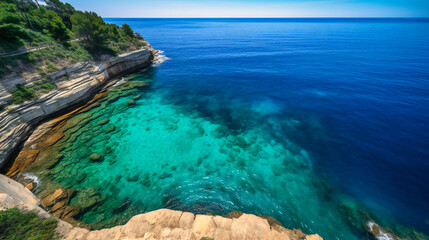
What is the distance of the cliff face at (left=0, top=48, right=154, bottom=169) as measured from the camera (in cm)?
1762

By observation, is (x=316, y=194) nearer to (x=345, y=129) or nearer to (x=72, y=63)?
(x=345, y=129)

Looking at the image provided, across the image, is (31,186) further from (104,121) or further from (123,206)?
(104,121)

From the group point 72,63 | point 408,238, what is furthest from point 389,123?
point 72,63

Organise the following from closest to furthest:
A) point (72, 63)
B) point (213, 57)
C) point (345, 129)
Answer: point (345, 129) → point (72, 63) → point (213, 57)

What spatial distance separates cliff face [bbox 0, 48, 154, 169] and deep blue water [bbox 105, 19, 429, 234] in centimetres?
1239

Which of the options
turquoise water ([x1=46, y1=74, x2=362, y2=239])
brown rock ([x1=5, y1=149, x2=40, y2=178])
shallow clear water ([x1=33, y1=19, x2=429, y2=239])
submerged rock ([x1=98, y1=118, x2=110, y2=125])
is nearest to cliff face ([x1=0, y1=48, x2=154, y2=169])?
brown rock ([x1=5, y1=149, x2=40, y2=178])

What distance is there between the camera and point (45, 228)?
9.16m

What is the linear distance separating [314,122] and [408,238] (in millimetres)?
15839

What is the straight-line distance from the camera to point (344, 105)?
94.3 feet

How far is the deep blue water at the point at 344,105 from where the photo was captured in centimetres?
1619

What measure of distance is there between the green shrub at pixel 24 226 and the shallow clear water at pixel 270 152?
460cm

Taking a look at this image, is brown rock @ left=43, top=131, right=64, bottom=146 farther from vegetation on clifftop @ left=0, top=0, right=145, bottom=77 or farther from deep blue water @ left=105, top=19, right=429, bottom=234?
deep blue water @ left=105, top=19, right=429, bottom=234

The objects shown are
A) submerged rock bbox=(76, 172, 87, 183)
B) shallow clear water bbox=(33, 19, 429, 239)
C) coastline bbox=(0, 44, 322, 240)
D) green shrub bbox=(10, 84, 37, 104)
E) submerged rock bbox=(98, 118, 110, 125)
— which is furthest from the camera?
submerged rock bbox=(98, 118, 110, 125)

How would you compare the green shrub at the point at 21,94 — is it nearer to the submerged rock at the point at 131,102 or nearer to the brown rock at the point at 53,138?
the brown rock at the point at 53,138
